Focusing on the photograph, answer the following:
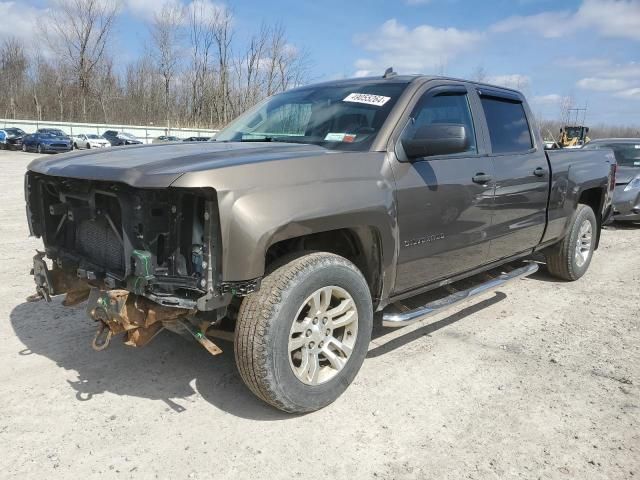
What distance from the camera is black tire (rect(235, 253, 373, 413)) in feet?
8.79

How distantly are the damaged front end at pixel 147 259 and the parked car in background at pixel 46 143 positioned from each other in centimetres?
3593

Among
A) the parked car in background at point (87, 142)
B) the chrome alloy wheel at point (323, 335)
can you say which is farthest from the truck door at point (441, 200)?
the parked car in background at point (87, 142)

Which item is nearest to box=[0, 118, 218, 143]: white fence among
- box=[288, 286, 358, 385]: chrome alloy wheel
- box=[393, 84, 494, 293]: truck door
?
→ box=[393, 84, 494, 293]: truck door

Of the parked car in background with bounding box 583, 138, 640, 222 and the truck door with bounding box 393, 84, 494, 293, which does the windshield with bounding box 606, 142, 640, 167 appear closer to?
the parked car in background with bounding box 583, 138, 640, 222

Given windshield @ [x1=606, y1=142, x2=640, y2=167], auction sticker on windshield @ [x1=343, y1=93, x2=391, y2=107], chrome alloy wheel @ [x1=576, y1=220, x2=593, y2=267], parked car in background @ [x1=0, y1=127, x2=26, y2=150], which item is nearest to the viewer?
auction sticker on windshield @ [x1=343, y1=93, x2=391, y2=107]

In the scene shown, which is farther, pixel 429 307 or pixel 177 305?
pixel 429 307

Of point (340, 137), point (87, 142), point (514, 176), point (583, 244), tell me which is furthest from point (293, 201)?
point (87, 142)

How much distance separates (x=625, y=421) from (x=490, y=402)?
0.74m

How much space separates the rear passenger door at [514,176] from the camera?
426 centimetres

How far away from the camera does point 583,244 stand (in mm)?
6137

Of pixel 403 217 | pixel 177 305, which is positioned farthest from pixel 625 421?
pixel 177 305

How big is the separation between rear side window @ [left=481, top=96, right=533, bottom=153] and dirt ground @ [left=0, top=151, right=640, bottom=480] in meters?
1.54

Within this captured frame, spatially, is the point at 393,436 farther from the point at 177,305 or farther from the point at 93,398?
the point at 93,398

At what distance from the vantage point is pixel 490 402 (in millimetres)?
3188
